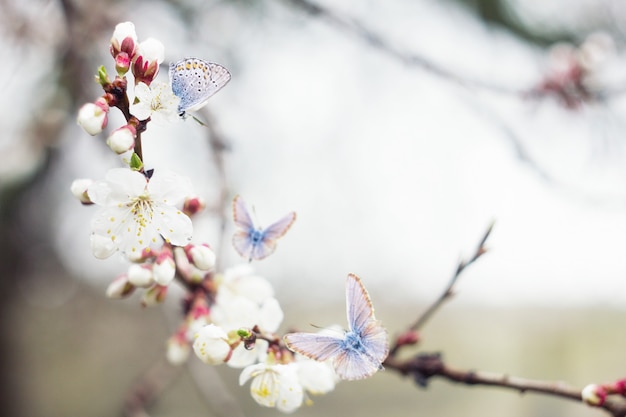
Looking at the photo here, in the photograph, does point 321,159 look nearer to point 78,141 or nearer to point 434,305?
point 78,141

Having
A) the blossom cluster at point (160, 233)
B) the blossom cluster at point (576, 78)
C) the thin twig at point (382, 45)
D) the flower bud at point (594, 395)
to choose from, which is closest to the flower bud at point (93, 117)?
the blossom cluster at point (160, 233)

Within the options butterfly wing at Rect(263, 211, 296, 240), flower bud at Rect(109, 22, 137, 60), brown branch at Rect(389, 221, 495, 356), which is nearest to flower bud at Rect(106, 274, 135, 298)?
butterfly wing at Rect(263, 211, 296, 240)

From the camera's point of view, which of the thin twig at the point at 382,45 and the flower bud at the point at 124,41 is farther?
the thin twig at the point at 382,45

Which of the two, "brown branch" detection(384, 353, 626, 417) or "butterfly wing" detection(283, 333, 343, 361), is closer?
"butterfly wing" detection(283, 333, 343, 361)

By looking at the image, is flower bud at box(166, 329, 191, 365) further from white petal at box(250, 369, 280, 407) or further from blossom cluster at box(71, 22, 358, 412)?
white petal at box(250, 369, 280, 407)

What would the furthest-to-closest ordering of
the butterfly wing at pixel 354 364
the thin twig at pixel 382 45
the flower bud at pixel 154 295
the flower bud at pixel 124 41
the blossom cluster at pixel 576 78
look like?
1. the blossom cluster at pixel 576 78
2. the thin twig at pixel 382 45
3. the flower bud at pixel 154 295
4. the flower bud at pixel 124 41
5. the butterfly wing at pixel 354 364

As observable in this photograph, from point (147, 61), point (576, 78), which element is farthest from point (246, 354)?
point (576, 78)

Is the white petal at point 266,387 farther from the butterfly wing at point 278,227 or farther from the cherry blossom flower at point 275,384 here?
the butterfly wing at point 278,227

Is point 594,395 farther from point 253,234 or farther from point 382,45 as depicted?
point 382,45
